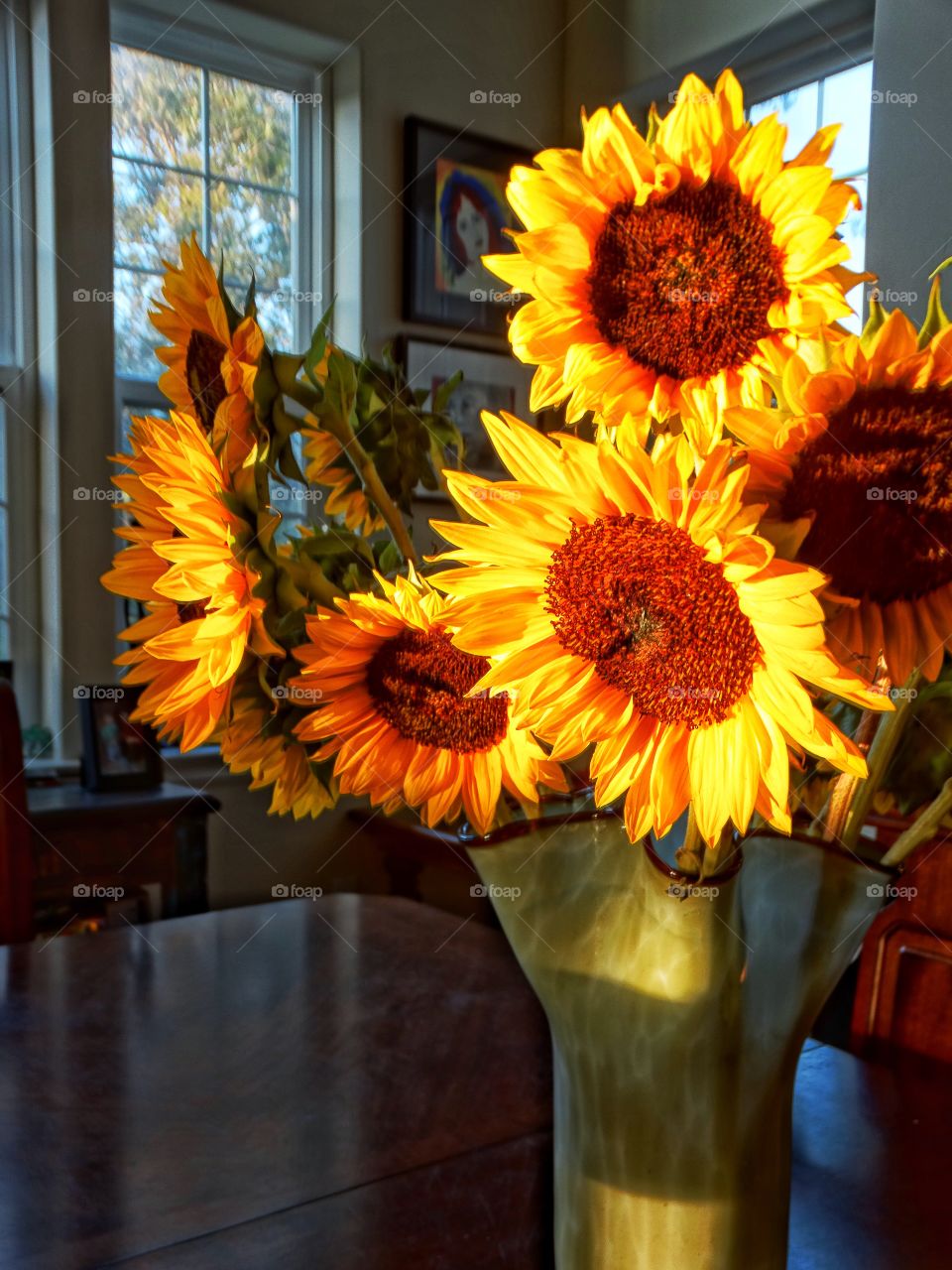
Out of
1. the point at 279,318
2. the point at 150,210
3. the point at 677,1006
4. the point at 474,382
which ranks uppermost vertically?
the point at 150,210

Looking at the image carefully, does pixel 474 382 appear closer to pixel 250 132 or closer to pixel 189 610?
pixel 250 132

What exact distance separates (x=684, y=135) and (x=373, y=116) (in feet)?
9.04

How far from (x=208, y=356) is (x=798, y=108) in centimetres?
282

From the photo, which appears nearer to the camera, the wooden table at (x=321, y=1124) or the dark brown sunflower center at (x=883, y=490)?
the dark brown sunflower center at (x=883, y=490)

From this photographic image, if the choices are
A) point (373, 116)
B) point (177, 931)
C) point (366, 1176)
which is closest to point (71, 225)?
point (373, 116)

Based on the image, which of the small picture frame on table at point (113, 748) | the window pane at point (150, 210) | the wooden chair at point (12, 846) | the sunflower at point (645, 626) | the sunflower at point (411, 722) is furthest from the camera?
the window pane at point (150, 210)

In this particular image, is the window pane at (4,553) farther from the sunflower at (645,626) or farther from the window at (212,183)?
the sunflower at (645,626)

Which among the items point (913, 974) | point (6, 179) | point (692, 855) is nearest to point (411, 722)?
point (692, 855)

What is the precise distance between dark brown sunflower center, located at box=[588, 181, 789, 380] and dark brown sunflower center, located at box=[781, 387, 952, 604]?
2.2 inches

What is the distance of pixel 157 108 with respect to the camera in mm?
2668

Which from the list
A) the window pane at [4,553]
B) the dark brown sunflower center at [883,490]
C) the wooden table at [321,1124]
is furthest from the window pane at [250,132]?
the dark brown sunflower center at [883,490]

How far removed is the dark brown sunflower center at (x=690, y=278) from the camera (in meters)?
0.36

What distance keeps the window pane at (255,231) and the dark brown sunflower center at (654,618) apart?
2.63 metres

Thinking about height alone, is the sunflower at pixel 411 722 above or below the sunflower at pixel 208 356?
below
